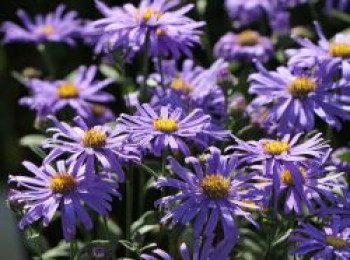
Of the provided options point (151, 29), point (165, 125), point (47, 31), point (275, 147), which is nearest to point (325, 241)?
point (275, 147)

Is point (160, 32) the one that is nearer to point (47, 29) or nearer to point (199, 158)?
point (199, 158)

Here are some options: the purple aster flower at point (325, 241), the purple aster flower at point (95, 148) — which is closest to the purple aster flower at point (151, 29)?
the purple aster flower at point (95, 148)

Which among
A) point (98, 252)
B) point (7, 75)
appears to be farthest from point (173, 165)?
point (7, 75)

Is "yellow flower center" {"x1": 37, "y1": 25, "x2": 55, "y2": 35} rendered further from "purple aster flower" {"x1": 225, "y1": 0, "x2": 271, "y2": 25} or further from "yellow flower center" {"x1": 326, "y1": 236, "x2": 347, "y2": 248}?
"yellow flower center" {"x1": 326, "y1": 236, "x2": 347, "y2": 248}

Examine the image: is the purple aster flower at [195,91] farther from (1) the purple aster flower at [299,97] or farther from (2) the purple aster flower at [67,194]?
(2) the purple aster flower at [67,194]

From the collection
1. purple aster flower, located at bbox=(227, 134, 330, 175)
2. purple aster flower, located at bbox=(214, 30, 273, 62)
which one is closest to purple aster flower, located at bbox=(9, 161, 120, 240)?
purple aster flower, located at bbox=(227, 134, 330, 175)

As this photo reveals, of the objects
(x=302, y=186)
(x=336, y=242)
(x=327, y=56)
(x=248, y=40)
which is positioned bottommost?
(x=336, y=242)

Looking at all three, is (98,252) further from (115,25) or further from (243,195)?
(115,25)
